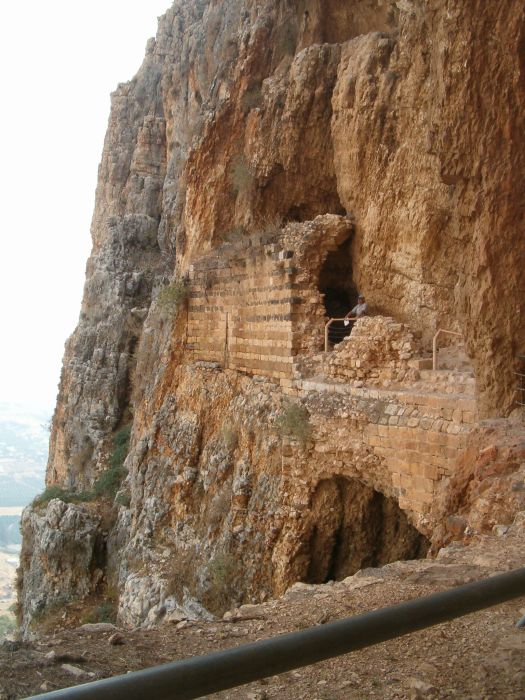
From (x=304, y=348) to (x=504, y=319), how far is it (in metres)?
4.88

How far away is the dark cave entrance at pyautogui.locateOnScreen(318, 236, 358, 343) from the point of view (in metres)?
12.2

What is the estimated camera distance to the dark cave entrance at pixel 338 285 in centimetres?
1220

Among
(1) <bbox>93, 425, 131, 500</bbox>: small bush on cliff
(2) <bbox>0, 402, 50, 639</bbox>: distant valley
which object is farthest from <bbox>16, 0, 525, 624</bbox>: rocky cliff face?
(2) <bbox>0, 402, 50, 639</bbox>: distant valley

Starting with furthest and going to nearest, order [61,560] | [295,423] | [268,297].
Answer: [61,560], [268,297], [295,423]

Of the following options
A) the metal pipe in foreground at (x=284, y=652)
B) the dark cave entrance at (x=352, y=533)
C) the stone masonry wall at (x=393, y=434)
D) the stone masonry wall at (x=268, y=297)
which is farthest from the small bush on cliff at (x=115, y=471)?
the metal pipe in foreground at (x=284, y=652)

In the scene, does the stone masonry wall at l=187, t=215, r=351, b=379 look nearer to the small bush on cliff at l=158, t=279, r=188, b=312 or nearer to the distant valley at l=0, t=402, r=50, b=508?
the small bush on cliff at l=158, t=279, r=188, b=312

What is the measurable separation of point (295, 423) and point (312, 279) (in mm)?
2604

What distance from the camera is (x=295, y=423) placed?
10.4m

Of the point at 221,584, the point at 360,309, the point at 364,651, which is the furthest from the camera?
the point at 360,309

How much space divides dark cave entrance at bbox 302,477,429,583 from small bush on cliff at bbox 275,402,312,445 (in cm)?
85

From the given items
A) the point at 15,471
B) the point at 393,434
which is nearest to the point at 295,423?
the point at 393,434

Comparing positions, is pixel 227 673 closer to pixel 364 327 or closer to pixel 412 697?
pixel 412 697

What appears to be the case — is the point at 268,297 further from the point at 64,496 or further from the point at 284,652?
the point at 284,652

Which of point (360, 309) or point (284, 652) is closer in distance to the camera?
point (284, 652)
